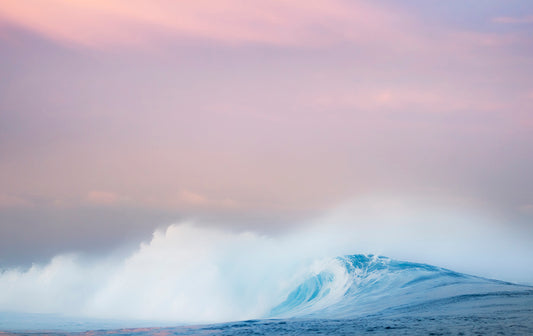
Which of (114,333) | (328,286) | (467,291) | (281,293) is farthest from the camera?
(281,293)

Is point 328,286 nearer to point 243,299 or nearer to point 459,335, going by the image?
point 243,299

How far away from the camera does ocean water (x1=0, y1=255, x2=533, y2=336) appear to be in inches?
525

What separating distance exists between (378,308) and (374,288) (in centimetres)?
584

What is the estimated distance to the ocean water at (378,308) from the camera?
43.8 feet

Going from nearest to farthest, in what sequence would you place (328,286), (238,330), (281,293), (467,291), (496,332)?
(496,332), (238,330), (467,291), (328,286), (281,293)

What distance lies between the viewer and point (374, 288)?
24750 mm

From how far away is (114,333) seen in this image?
1551 cm

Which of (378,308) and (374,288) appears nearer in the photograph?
(378,308)

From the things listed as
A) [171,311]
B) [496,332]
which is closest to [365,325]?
[496,332]

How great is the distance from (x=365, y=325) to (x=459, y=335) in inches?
149

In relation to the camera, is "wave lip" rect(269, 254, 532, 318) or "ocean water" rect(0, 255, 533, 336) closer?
"ocean water" rect(0, 255, 533, 336)

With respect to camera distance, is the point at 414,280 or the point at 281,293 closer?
the point at 414,280

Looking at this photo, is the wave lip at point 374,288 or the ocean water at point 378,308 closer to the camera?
the ocean water at point 378,308

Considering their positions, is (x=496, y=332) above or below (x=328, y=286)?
below
